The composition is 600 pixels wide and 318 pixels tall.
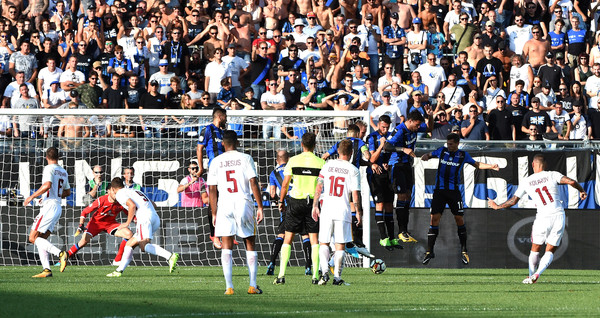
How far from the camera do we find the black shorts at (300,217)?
555 inches

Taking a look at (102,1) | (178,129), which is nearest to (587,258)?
(178,129)

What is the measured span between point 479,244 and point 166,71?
28.0 feet

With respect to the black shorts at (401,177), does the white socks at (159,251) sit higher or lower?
Result: lower

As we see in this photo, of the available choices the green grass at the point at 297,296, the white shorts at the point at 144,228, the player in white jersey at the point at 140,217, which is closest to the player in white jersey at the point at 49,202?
the green grass at the point at 297,296

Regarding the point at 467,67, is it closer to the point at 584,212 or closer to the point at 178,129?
the point at 584,212

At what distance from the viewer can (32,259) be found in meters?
19.9

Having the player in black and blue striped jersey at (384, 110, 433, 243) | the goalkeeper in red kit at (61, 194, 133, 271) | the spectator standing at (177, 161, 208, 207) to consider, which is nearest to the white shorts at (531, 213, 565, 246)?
the player in black and blue striped jersey at (384, 110, 433, 243)

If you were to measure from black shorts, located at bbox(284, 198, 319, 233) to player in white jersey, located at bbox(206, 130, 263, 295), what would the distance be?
6.71 feet

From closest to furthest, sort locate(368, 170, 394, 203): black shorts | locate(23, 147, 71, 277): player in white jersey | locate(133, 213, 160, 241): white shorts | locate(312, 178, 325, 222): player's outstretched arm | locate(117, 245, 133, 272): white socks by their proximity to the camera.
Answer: locate(312, 178, 325, 222): player's outstretched arm < locate(117, 245, 133, 272): white socks < locate(23, 147, 71, 277): player in white jersey < locate(133, 213, 160, 241): white shorts < locate(368, 170, 394, 203): black shorts

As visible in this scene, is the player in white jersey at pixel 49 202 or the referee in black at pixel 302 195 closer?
the referee in black at pixel 302 195

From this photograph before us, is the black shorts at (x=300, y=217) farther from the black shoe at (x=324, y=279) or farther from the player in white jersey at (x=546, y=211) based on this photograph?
the player in white jersey at (x=546, y=211)

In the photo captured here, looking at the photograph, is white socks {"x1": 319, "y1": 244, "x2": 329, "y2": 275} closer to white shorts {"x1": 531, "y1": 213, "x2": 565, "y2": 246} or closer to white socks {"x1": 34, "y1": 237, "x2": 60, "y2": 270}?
white shorts {"x1": 531, "y1": 213, "x2": 565, "y2": 246}

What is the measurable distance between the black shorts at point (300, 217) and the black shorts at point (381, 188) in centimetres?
375

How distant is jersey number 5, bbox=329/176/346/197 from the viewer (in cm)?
1318
